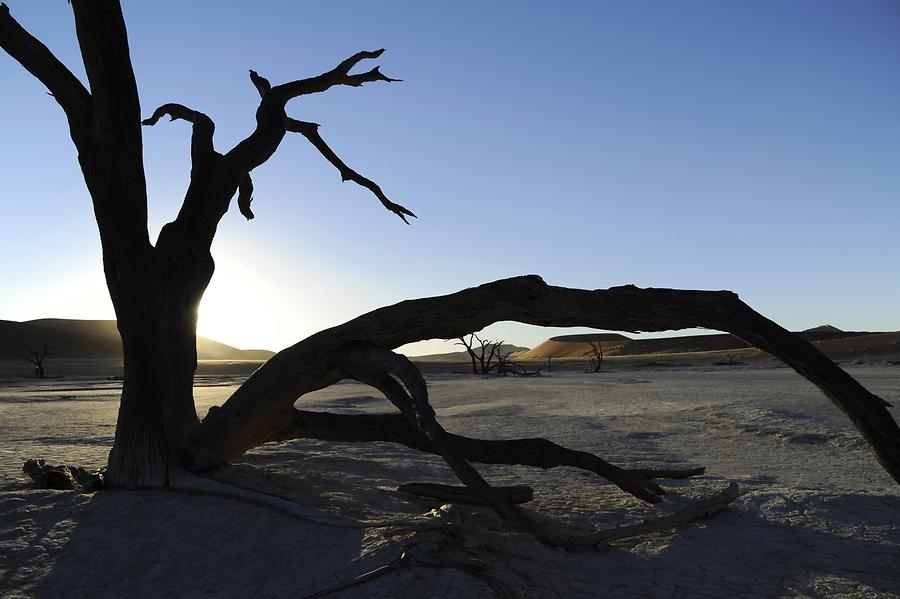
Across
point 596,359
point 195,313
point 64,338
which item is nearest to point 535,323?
point 195,313

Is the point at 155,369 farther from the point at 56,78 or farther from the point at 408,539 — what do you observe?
the point at 408,539

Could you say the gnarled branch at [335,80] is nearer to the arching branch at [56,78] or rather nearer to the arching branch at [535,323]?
the arching branch at [56,78]

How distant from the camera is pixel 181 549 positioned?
3629 mm

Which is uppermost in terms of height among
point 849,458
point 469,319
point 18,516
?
point 469,319

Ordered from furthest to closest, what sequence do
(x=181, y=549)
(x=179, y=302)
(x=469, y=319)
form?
(x=179, y=302)
(x=469, y=319)
(x=181, y=549)

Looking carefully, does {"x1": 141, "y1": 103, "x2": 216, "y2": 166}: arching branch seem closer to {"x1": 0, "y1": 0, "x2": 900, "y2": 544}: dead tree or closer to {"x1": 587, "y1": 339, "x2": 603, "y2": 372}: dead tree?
{"x1": 0, "y1": 0, "x2": 900, "y2": 544}: dead tree

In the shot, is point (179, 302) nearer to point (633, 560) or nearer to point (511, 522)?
point (511, 522)

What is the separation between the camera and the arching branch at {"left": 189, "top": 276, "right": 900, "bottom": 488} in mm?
3857

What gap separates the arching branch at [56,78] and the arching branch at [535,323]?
8.15ft

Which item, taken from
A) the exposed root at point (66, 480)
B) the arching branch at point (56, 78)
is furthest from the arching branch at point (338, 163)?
the exposed root at point (66, 480)

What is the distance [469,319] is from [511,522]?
4.25 feet

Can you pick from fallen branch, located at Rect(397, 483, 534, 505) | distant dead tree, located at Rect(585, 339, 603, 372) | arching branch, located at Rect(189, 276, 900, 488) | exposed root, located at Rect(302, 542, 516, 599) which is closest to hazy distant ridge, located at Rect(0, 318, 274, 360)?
distant dead tree, located at Rect(585, 339, 603, 372)

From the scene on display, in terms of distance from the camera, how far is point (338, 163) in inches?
274

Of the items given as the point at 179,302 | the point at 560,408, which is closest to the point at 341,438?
the point at 179,302
